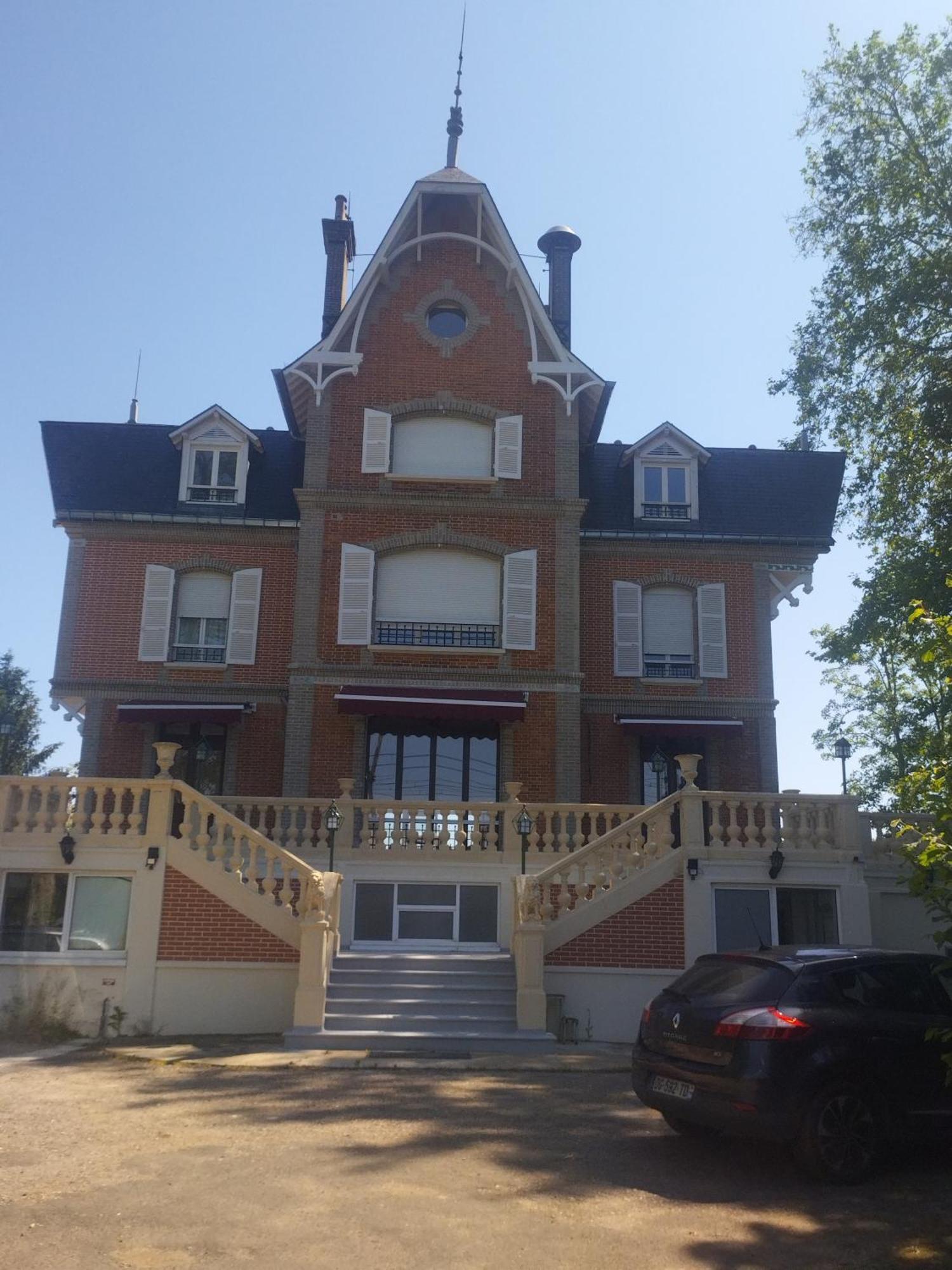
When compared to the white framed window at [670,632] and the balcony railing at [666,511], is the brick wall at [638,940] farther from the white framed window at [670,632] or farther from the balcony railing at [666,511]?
the balcony railing at [666,511]

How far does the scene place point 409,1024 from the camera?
1352 cm

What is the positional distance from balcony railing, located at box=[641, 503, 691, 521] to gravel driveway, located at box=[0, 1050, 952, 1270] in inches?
593

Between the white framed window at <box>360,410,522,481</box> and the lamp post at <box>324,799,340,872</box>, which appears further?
the white framed window at <box>360,410,522,481</box>

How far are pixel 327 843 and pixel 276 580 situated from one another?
23.9 ft

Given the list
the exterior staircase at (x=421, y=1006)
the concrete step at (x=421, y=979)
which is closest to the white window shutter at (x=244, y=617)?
the exterior staircase at (x=421, y=1006)

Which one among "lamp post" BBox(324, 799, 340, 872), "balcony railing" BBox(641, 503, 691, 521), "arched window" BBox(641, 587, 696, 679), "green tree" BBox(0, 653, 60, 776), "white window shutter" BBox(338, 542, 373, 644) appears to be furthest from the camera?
"green tree" BBox(0, 653, 60, 776)

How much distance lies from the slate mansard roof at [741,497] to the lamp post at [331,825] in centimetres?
899

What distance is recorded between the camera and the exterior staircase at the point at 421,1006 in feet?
42.9

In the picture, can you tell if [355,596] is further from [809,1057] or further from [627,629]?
[809,1057]

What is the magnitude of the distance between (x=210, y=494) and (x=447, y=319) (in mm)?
6122

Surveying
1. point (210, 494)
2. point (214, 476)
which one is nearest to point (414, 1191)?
point (210, 494)

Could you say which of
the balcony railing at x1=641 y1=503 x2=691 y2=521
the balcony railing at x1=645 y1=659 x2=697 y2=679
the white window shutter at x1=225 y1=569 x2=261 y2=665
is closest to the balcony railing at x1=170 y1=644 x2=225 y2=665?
the white window shutter at x1=225 y1=569 x2=261 y2=665

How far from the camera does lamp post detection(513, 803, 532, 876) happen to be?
52.3 ft

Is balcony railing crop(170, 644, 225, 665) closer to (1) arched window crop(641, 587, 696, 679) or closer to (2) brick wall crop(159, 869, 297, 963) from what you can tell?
(2) brick wall crop(159, 869, 297, 963)
